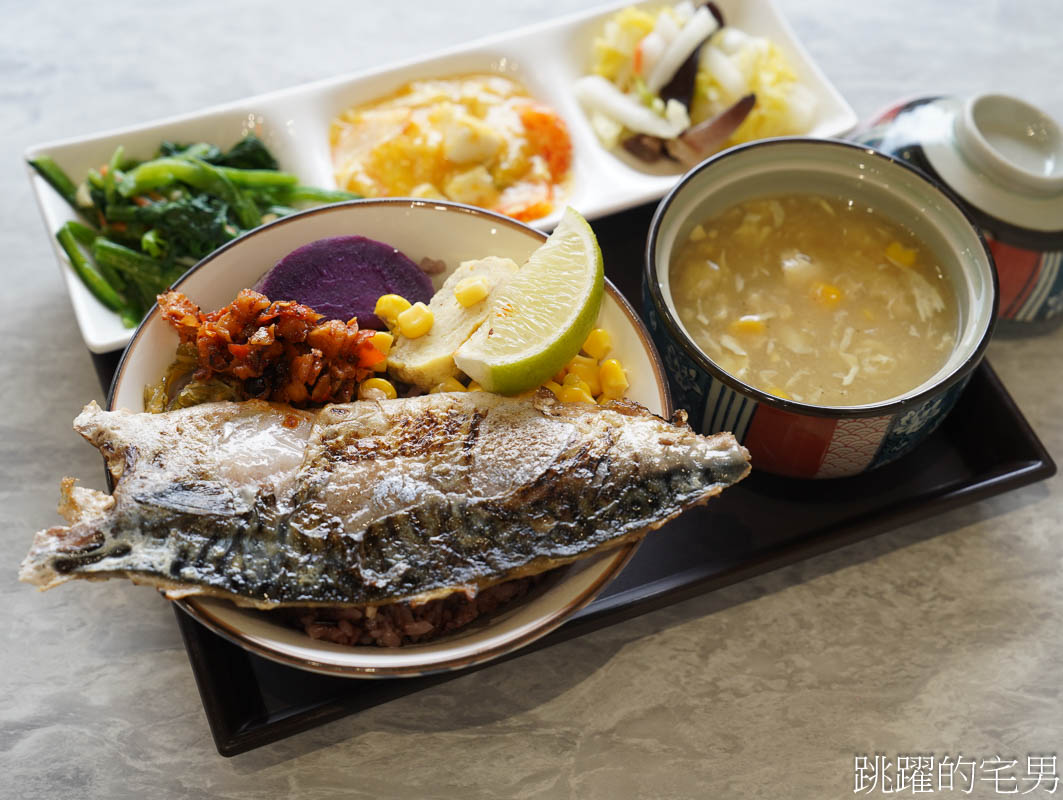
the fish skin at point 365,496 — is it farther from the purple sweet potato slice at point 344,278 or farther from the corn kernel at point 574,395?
the purple sweet potato slice at point 344,278

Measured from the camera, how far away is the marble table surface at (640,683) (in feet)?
7.50

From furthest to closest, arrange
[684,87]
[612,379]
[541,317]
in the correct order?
[684,87]
[612,379]
[541,317]

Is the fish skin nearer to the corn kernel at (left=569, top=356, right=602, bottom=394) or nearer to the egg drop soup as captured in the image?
the corn kernel at (left=569, top=356, right=602, bottom=394)

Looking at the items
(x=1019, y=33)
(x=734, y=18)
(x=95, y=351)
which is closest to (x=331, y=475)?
(x=95, y=351)

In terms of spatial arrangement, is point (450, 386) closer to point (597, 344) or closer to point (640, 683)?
point (597, 344)

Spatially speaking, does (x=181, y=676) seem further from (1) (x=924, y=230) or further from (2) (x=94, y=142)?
(1) (x=924, y=230)

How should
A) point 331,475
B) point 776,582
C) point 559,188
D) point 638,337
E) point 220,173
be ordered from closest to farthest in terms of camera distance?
point 331,475 → point 638,337 → point 776,582 → point 220,173 → point 559,188

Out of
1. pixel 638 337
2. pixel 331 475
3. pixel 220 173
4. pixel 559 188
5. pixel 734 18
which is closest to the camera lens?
pixel 331 475

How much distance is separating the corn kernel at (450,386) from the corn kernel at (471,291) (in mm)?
185

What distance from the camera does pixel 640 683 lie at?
241cm

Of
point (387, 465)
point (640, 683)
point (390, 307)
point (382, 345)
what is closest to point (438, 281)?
point (390, 307)

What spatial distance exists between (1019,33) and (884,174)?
182cm

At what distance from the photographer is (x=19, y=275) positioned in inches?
124

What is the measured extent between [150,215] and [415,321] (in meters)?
1.23
